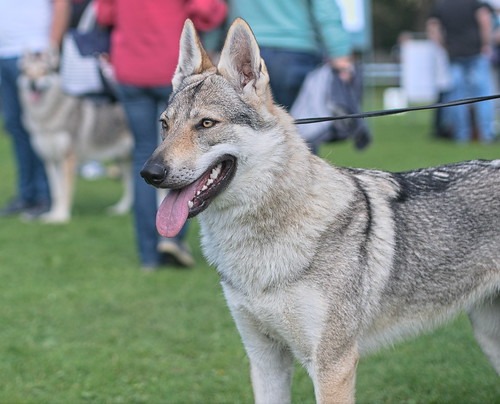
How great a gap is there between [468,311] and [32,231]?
17.8 ft

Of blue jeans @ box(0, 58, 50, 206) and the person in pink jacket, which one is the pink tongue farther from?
blue jeans @ box(0, 58, 50, 206)

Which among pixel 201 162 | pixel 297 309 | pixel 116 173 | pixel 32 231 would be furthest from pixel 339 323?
pixel 116 173

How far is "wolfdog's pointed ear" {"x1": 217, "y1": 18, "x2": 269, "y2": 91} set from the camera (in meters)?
3.35

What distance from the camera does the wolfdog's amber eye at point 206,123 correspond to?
324 cm

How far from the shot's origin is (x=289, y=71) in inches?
214

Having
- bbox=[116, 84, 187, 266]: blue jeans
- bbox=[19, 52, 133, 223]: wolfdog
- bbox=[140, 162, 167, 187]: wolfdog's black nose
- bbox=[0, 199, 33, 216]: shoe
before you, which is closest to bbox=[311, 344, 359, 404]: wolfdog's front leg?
bbox=[140, 162, 167, 187]: wolfdog's black nose

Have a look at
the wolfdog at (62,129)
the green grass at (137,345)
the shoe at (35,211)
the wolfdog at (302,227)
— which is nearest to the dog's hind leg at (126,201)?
the wolfdog at (62,129)

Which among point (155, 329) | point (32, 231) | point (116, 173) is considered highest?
point (155, 329)

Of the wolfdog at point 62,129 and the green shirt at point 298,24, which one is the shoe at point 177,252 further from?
the wolfdog at point 62,129

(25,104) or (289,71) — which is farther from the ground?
(289,71)

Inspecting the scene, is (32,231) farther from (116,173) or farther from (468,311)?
(468,311)

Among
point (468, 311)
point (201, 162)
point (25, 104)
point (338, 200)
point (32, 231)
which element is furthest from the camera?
point (25, 104)

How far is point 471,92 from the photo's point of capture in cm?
1403

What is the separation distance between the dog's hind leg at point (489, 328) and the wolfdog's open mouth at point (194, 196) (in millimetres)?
1424
